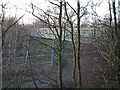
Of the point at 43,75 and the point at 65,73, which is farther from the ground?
the point at 43,75

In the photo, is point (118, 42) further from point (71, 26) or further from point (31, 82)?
point (31, 82)

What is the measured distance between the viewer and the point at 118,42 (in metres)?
2.72

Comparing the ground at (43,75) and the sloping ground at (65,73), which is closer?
the ground at (43,75)

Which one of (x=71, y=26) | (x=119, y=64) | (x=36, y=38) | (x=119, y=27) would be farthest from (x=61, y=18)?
(x=119, y=64)

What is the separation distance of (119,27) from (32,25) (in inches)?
69.1

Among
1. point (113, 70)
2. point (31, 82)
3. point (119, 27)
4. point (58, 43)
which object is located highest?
point (119, 27)

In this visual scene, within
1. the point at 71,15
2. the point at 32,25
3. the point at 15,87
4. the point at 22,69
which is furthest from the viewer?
the point at 32,25

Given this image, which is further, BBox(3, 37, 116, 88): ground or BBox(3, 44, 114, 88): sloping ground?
BBox(3, 44, 114, 88): sloping ground

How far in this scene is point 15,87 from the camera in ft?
7.89

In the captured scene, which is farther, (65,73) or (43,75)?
(65,73)

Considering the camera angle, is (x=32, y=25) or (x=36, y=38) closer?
(x=36, y=38)

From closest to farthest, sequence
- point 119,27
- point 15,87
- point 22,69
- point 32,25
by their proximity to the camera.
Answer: point 15,87, point 119,27, point 22,69, point 32,25

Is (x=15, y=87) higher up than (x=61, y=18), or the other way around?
(x=61, y=18)

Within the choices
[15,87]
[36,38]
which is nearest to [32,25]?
[36,38]
